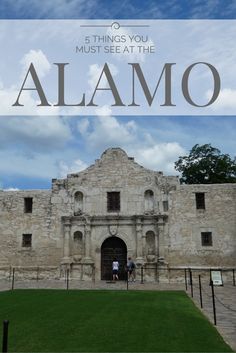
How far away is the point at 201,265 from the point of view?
76.0 feet

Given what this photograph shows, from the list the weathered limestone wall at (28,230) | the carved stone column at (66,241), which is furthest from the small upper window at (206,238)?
the weathered limestone wall at (28,230)

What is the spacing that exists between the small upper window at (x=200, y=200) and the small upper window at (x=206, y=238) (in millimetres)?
1456

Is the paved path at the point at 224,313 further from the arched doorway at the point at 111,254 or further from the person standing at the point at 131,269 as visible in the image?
the arched doorway at the point at 111,254

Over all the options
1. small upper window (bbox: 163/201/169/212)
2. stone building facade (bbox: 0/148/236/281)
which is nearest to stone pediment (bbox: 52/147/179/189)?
stone building facade (bbox: 0/148/236/281)

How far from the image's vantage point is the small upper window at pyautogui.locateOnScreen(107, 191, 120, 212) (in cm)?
2471

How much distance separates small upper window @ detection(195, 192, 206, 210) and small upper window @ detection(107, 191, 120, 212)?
4.51 m

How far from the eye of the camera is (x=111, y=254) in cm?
2444

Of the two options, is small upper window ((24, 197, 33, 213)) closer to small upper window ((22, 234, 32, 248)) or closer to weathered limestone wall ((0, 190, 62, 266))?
weathered limestone wall ((0, 190, 62, 266))

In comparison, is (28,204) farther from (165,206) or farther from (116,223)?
(165,206)

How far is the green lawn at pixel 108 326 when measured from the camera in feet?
23.0

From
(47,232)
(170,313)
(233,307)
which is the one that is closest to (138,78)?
(170,313)

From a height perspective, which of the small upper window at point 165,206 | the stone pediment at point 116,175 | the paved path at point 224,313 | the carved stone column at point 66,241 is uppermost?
the stone pediment at point 116,175

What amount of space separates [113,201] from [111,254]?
3.04 m

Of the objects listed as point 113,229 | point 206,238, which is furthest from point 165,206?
point 113,229
